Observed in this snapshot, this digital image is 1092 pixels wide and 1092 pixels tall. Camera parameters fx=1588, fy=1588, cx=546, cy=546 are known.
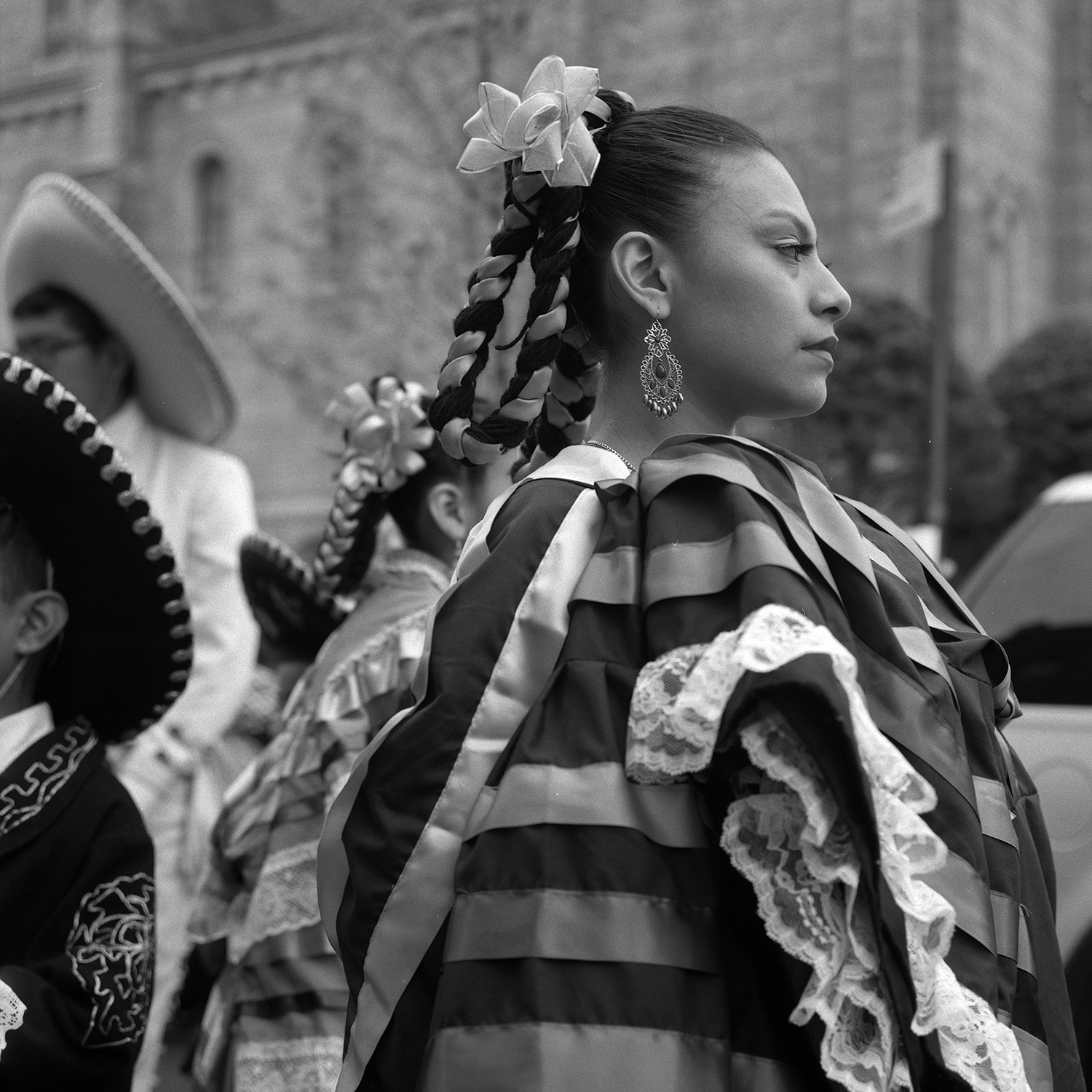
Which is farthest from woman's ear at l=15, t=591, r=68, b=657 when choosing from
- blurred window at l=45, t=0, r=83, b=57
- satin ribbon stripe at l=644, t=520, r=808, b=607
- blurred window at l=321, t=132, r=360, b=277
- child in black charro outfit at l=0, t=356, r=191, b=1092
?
blurred window at l=45, t=0, r=83, b=57

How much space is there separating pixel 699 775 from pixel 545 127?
83 centimetres

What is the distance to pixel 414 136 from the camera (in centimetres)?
1606

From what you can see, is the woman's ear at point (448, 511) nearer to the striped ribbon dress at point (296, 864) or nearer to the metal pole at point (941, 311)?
the striped ribbon dress at point (296, 864)

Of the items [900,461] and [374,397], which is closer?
[374,397]

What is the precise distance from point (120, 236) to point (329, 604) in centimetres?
123

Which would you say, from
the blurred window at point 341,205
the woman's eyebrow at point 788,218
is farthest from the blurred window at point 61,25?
the woman's eyebrow at point 788,218

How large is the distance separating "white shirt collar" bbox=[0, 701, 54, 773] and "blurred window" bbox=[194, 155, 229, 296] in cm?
1985

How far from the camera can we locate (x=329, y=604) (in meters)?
4.63

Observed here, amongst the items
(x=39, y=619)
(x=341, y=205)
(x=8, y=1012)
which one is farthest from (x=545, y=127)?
(x=341, y=205)

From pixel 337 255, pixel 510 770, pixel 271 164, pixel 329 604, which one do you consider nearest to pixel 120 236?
pixel 329 604

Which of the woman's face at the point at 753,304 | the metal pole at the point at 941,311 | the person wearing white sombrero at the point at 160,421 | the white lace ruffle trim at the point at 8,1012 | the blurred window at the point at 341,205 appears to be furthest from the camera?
the blurred window at the point at 341,205

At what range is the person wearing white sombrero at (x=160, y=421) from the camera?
3963 millimetres

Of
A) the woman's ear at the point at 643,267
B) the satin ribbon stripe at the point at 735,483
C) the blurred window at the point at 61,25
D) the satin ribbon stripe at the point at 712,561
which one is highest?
the blurred window at the point at 61,25

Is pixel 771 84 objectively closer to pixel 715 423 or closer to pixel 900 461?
pixel 900 461
